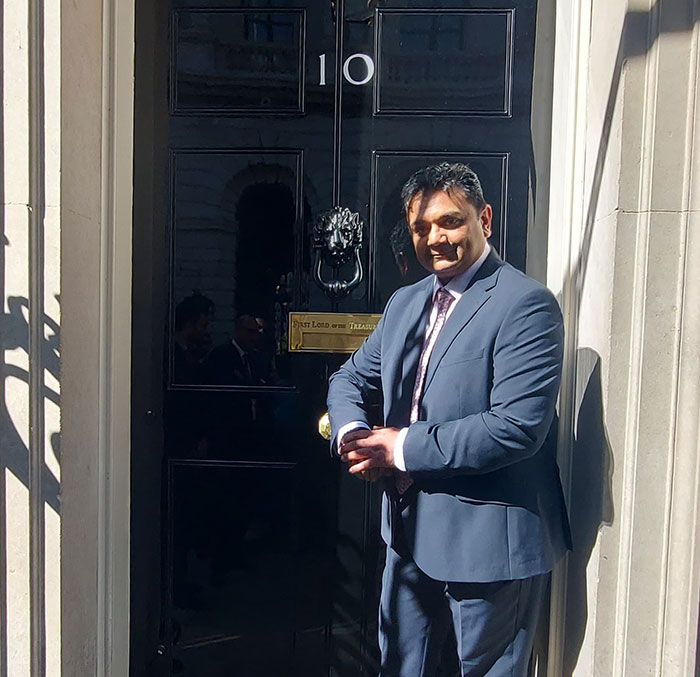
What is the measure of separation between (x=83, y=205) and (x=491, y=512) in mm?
1681

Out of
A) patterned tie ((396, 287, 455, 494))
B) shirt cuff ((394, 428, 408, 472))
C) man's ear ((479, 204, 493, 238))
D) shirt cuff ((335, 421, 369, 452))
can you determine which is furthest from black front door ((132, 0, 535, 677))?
shirt cuff ((394, 428, 408, 472))

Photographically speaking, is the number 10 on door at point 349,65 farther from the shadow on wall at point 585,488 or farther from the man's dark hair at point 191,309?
the shadow on wall at point 585,488

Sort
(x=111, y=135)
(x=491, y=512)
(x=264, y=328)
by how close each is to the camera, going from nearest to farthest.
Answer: (x=491, y=512)
(x=111, y=135)
(x=264, y=328)

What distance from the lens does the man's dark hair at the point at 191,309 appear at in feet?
7.90

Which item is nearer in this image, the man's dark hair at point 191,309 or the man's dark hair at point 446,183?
the man's dark hair at point 446,183

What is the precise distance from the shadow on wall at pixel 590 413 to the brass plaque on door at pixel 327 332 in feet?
2.54

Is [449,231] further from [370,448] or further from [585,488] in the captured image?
[585,488]

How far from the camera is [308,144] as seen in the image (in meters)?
2.38

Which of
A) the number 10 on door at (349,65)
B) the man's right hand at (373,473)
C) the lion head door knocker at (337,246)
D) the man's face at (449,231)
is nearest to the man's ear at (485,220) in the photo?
the man's face at (449,231)

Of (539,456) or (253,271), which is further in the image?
(253,271)

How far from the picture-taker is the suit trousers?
73.6 inches

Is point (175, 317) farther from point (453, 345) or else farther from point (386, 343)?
point (453, 345)

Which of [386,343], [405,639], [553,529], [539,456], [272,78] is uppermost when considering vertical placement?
[272,78]

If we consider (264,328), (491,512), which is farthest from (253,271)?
(491,512)
